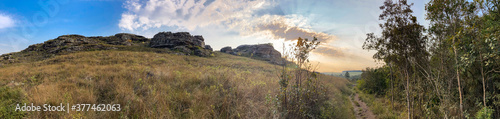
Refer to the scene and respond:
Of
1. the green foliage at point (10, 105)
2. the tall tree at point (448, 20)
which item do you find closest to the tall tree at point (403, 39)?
the tall tree at point (448, 20)

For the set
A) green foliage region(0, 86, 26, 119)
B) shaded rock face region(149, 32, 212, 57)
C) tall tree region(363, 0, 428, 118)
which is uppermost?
shaded rock face region(149, 32, 212, 57)

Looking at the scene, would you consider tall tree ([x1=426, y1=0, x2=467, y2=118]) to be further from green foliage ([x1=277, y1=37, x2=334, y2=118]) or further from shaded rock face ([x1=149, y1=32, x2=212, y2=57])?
shaded rock face ([x1=149, y1=32, x2=212, y2=57])

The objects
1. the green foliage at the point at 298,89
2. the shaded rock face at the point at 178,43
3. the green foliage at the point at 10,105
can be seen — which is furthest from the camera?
the shaded rock face at the point at 178,43

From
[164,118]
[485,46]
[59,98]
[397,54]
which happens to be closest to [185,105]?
[164,118]

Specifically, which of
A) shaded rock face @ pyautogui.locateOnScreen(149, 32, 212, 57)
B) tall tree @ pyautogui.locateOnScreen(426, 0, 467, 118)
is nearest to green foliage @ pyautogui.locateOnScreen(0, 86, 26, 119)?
tall tree @ pyautogui.locateOnScreen(426, 0, 467, 118)

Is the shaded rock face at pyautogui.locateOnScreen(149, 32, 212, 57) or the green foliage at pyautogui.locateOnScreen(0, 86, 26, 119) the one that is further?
the shaded rock face at pyautogui.locateOnScreen(149, 32, 212, 57)

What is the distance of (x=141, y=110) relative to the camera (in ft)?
14.5

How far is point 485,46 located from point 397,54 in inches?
119

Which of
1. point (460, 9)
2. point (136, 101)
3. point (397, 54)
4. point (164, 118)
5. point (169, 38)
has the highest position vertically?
point (169, 38)

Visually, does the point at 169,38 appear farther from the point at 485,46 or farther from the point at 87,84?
the point at 485,46

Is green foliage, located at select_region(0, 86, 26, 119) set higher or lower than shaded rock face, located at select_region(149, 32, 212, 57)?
lower

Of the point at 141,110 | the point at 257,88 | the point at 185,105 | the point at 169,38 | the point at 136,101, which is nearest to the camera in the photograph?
the point at 141,110

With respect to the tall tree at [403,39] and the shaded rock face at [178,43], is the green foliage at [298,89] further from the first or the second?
the shaded rock face at [178,43]

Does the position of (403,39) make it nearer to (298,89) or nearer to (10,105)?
(298,89)
